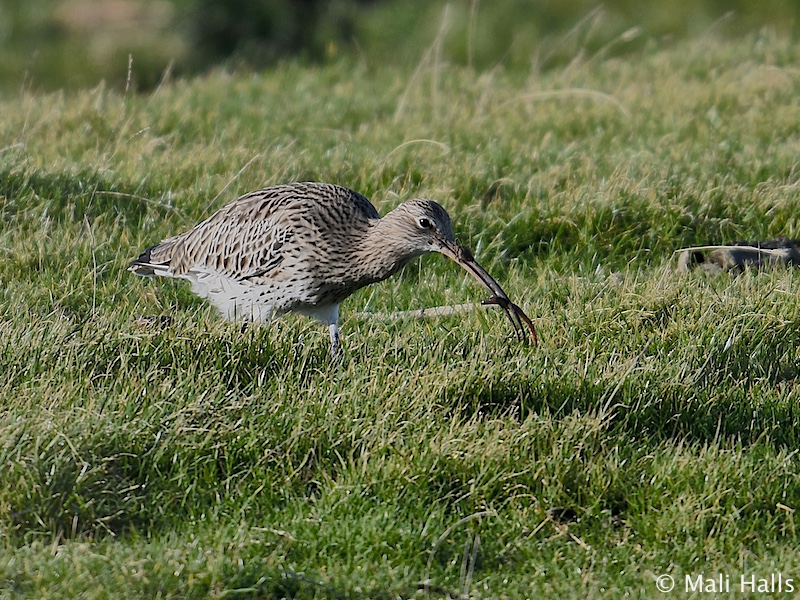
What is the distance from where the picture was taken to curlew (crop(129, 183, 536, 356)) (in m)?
5.83

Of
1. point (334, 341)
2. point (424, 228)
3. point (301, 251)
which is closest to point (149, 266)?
point (301, 251)

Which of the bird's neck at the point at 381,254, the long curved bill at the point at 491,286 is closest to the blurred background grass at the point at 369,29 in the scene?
the bird's neck at the point at 381,254

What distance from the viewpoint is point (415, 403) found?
5035mm

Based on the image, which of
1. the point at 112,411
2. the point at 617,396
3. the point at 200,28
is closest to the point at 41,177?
the point at 112,411

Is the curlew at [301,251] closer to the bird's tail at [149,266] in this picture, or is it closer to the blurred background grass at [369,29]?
the bird's tail at [149,266]

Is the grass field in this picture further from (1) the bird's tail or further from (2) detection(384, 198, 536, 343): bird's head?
(2) detection(384, 198, 536, 343): bird's head

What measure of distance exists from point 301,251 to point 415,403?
144 centimetres

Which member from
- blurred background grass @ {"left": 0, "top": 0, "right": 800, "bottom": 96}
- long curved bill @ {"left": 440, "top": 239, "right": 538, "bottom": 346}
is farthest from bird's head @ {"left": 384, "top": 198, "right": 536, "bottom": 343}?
blurred background grass @ {"left": 0, "top": 0, "right": 800, "bottom": 96}

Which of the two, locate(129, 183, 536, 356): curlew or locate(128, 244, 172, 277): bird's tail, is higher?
locate(129, 183, 536, 356): curlew

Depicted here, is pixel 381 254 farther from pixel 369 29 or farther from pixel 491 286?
pixel 369 29

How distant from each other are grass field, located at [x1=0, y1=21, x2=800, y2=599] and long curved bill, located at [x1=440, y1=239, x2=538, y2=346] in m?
0.14

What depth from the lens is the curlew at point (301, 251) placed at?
5.83 m

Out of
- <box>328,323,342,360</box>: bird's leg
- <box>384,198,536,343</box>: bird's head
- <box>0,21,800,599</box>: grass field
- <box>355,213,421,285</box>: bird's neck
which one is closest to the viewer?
<box>0,21,800,599</box>: grass field

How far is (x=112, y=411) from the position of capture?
481cm
